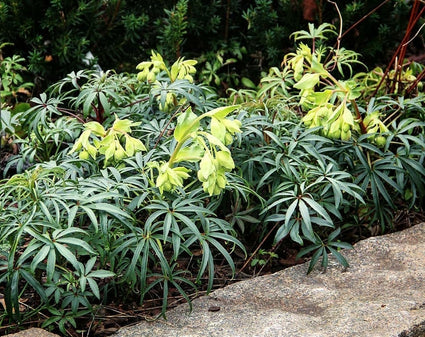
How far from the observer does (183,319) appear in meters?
2.53

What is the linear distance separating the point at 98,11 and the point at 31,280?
2.80m

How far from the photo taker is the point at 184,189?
8.95ft

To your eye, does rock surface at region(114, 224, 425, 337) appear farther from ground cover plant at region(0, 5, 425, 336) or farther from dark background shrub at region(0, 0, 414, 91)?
dark background shrub at region(0, 0, 414, 91)

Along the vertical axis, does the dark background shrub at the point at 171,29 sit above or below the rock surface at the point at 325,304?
above

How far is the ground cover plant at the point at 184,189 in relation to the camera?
2.45m

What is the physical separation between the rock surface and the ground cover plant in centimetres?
10

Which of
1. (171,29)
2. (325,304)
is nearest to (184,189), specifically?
(325,304)

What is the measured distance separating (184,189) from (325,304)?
0.71 meters

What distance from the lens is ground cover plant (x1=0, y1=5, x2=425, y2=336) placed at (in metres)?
2.45

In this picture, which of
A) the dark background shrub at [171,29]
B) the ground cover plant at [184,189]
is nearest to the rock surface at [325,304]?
the ground cover plant at [184,189]

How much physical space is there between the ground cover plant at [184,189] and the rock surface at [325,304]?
104 mm

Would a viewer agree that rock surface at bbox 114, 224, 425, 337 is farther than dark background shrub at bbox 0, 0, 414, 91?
No

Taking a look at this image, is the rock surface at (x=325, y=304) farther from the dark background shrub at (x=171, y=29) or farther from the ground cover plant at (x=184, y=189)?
the dark background shrub at (x=171, y=29)

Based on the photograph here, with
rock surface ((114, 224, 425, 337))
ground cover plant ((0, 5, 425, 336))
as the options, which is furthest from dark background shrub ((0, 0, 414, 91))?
rock surface ((114, 224, 425, 337))
